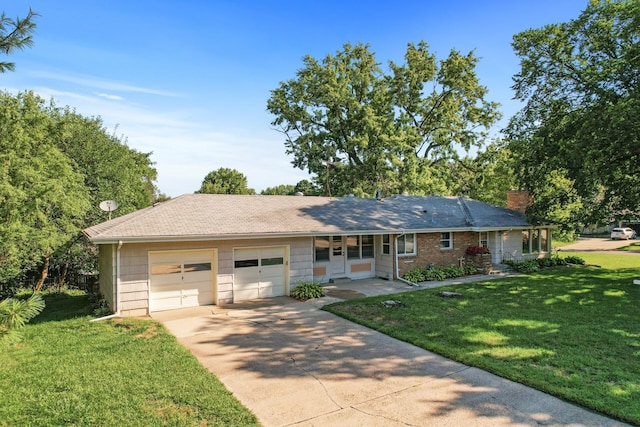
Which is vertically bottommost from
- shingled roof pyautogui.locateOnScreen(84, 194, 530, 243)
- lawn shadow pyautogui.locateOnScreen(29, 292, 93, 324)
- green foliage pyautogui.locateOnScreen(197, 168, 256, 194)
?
lawn shadow pyautogui.locateOnScreen(29, 292, 93, 324)

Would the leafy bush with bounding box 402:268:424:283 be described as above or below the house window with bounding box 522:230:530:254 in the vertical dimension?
below

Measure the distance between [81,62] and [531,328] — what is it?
15.1 m

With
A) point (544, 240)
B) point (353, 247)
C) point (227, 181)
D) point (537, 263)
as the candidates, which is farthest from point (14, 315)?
point (227, 181)

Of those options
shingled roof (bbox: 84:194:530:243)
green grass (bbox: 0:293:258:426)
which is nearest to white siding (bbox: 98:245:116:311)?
shingled roof (bbox: 84:194:530:243)

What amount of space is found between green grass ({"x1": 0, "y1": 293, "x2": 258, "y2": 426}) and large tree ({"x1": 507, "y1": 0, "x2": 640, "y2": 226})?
54.9ft

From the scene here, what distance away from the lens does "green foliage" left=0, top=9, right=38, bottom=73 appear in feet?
13.9

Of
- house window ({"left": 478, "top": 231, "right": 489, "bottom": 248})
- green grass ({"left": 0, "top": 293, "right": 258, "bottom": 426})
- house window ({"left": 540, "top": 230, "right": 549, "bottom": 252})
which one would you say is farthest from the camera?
house window ({"left": 540, "top": 230, "right": 549, "bottom": 252})

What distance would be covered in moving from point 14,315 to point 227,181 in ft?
181

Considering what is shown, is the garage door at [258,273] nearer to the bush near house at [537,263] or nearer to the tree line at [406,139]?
the tree line at [406,139]

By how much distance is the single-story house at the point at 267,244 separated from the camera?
11492mm

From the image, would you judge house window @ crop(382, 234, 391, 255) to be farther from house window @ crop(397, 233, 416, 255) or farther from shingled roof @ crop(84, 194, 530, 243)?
shingled roof @ crop(84, 194, 530, 243)

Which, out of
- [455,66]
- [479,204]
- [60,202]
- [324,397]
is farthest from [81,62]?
[455,66]

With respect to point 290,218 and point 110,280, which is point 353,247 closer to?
point 290,218

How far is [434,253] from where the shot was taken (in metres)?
18.3
